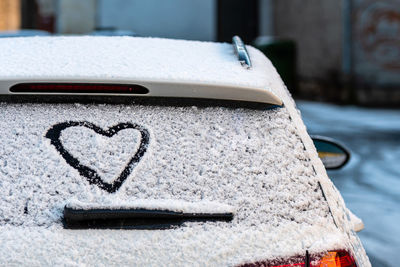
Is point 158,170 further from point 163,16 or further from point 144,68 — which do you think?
point 163,16

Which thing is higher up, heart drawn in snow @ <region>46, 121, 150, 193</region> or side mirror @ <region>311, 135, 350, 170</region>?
heart drawn in snow @ <region>46, 121, 150, 193</region>

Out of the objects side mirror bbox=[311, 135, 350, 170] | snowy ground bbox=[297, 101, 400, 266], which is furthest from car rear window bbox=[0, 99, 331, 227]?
snowy ground bbox=[297, 101, 400, 266]

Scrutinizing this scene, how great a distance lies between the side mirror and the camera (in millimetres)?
2631

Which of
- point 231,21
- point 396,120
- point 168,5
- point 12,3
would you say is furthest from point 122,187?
point 231,21

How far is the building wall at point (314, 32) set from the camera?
18.0m

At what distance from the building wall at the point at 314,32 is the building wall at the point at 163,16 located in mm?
4232

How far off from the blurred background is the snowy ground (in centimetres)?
3

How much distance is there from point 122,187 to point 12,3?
2007 cm

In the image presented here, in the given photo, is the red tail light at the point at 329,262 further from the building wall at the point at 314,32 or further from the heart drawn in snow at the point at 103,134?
the building wall at the point at 314,32

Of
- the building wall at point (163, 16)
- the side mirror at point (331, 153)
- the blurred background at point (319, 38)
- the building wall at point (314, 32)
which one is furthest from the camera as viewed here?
the building wall at point (314, 32)

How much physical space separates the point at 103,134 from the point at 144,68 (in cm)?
27

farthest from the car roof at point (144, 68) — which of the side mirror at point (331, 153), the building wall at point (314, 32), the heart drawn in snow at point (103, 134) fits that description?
the building wall at point (314, 32)

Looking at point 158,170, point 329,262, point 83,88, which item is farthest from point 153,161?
point 329,262

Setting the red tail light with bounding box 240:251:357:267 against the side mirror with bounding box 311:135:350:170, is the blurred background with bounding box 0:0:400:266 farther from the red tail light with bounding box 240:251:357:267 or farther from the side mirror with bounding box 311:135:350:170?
the red tail light with bounding box 240:251:357:267
